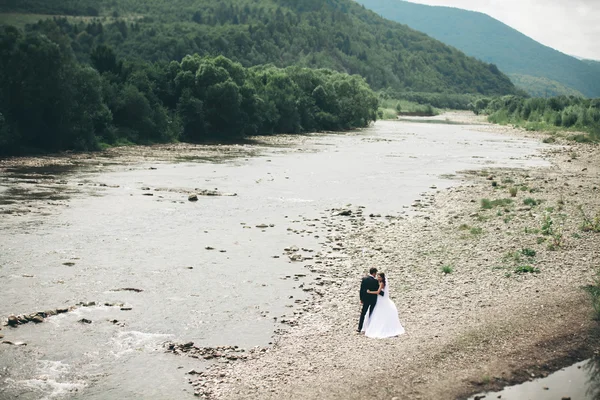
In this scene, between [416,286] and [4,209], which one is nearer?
[416,286]

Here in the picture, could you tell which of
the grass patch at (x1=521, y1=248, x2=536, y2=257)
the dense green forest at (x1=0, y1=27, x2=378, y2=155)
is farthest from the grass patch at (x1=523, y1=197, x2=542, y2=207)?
the dense green forest at (x1=0, y1=27, x2=378, y2=155)

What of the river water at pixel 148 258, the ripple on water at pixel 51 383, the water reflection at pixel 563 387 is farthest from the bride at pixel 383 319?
the ripple on water at pixel 51 383

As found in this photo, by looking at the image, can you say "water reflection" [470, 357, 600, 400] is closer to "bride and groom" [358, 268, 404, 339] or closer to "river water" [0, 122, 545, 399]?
"bride and groom" [358, 268, 404, 339]

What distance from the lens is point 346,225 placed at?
3681cm

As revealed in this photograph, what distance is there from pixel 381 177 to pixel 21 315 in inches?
1759

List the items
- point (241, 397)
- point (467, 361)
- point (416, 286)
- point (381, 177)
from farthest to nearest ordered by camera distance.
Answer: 1. point (381, 177)
2. point (416, 286)
3. point (467, 361)
4. point (241, 397)

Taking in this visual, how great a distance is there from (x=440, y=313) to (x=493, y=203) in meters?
22.7

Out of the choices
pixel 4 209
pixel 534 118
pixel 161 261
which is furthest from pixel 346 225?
pixel 534 118

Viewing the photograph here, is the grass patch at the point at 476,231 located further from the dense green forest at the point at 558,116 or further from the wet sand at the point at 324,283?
the dense green forest at the point at 558,116

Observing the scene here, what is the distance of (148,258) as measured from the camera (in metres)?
28.7

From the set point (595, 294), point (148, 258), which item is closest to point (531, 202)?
point (595, 294)

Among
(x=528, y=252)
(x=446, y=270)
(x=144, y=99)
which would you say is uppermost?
(x=144, y=99)

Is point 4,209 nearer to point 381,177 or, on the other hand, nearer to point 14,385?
point 14,385

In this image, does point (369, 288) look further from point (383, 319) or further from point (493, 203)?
point (493, 203)
